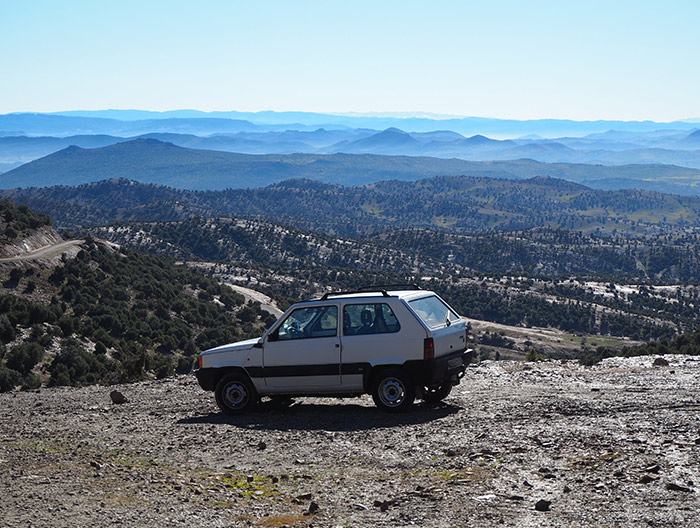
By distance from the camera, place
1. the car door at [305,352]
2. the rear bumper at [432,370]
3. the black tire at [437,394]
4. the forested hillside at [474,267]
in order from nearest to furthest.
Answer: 1. the rear bumper at [432,370]
2. the car door at [305,352]
3. the black tire at [437,394]
4. the forested hillside at [474,267]

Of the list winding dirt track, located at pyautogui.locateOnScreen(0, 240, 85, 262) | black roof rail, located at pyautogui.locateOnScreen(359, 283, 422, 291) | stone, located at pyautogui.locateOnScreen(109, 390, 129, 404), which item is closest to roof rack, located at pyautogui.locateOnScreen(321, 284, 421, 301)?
black roof rail, located at pyautogui.locateOnScreen(359, 283, 422, 291)

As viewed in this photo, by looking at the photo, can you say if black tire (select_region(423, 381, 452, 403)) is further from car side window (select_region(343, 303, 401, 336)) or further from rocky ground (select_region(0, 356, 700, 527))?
car side window (select_region(343, 303, 401, 336))

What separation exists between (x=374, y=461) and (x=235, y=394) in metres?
4.41

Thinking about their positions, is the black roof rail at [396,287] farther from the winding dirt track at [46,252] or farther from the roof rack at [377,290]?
the winding dirt track at [46,252]

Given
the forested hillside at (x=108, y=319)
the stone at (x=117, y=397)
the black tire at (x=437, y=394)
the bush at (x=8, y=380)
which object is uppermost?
the black tire at (x=437, y=394)

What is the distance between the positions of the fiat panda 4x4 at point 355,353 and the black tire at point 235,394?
0.02m

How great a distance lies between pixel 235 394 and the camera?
1346cm

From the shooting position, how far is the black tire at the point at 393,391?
40.5 feet

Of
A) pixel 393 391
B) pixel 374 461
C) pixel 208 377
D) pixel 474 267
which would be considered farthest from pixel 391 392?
pixel 474 267

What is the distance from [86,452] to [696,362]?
13.5 meters

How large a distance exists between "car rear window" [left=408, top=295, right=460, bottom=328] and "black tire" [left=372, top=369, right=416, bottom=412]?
1.01 m

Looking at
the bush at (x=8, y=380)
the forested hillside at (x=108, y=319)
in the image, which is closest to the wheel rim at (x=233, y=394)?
the forested hillside at (x=108, y=319)

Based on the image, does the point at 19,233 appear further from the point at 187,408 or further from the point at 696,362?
the point at 696,362

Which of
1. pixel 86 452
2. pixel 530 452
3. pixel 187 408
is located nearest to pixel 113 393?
pixel 187 408
